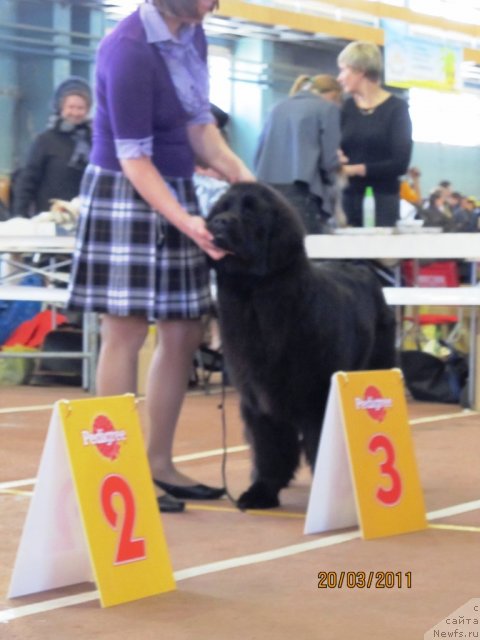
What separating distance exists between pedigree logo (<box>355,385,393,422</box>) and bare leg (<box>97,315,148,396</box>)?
0.60m

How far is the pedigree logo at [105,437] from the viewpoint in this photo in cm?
252

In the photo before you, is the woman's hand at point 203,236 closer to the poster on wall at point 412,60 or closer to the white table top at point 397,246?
the white table top at point 397,246

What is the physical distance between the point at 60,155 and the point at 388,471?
409cm

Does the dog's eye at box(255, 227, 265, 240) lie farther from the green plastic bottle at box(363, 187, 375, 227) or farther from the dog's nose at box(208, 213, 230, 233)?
the green plastic bottle at box(363, 187, 375, 227)

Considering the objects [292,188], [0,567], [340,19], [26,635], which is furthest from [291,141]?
[340,19]

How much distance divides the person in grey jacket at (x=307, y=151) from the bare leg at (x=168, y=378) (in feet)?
8.67

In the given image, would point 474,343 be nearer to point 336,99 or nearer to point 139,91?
point 336,99

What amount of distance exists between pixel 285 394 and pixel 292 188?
2.89 m

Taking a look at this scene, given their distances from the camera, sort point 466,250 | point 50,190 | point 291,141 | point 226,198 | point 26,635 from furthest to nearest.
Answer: point 50,190
point 291,141
point 466,250
point 226,198
point 26,635

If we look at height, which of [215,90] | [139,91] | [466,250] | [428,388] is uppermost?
[215,90]

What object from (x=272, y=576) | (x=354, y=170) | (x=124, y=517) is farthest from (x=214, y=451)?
(x=354, y=170)

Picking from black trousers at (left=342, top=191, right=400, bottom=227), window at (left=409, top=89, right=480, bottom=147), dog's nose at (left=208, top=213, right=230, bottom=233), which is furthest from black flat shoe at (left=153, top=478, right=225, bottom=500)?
window at (left=409, top=89, right=480, bottom=147)

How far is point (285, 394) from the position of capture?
3270mm

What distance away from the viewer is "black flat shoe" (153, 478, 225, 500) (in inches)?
136
